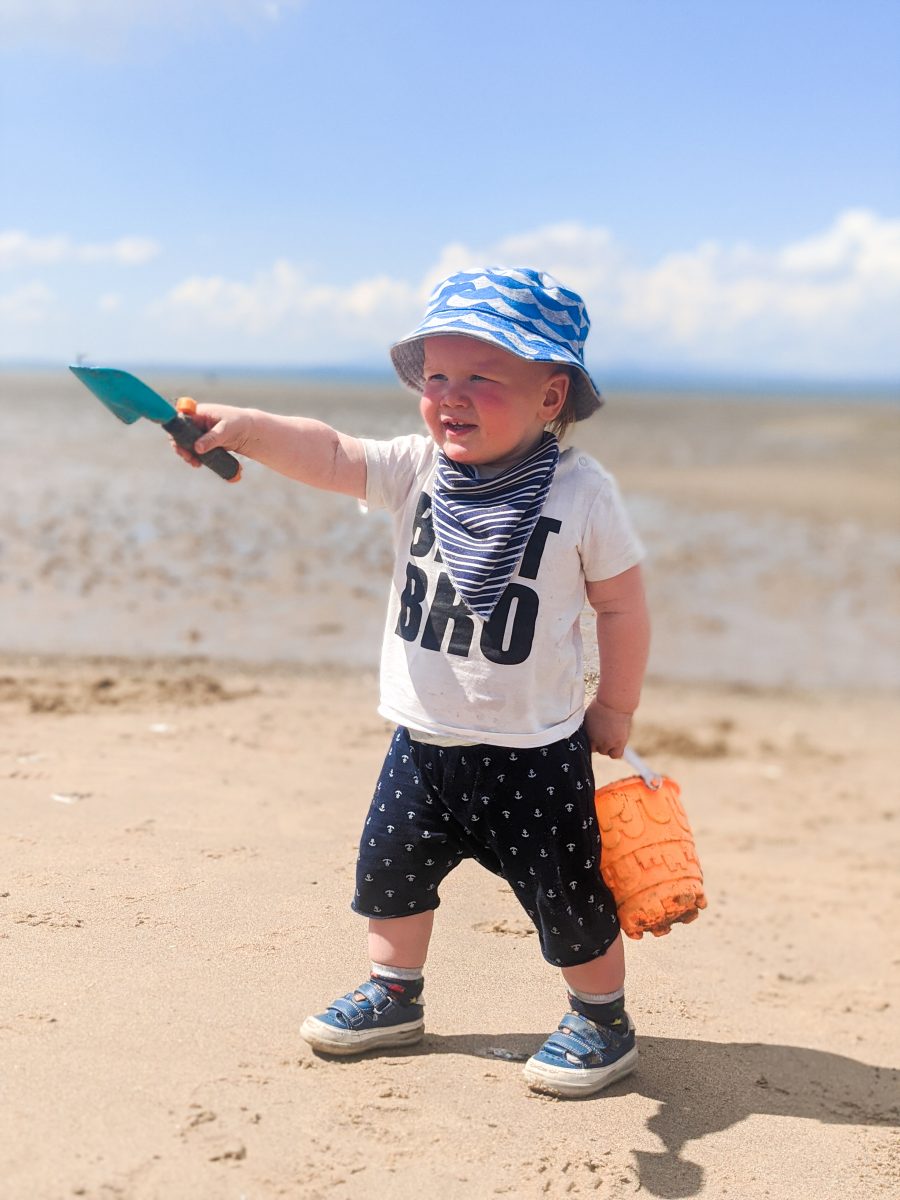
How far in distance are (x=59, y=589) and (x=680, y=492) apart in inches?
356

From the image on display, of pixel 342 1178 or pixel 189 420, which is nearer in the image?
pixel 342 1178

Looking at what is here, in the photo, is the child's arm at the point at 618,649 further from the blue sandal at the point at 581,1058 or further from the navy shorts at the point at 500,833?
the blue sandal at the point at 581,1058

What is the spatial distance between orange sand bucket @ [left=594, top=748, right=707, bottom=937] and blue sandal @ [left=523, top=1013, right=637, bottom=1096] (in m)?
0.22

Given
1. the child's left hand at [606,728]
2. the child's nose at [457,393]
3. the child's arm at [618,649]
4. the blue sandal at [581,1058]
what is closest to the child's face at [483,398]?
the child's nose at [457,393]

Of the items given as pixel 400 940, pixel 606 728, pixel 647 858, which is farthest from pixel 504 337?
pixel 400 940

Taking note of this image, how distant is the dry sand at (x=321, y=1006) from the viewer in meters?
2.12

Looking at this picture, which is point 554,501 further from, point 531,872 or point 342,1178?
point 342,1178

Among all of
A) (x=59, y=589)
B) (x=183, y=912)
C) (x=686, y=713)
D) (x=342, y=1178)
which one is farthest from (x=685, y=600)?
(x=342, y=1178)

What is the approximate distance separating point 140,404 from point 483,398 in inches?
25.8

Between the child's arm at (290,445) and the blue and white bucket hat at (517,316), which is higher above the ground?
the blue and white bucket hat at (517,316)

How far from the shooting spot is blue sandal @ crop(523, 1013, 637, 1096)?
7.97 feet

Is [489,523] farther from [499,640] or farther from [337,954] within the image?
[337,954]

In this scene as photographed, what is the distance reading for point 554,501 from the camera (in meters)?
2.39

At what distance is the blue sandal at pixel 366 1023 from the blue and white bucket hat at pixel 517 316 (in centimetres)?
132
